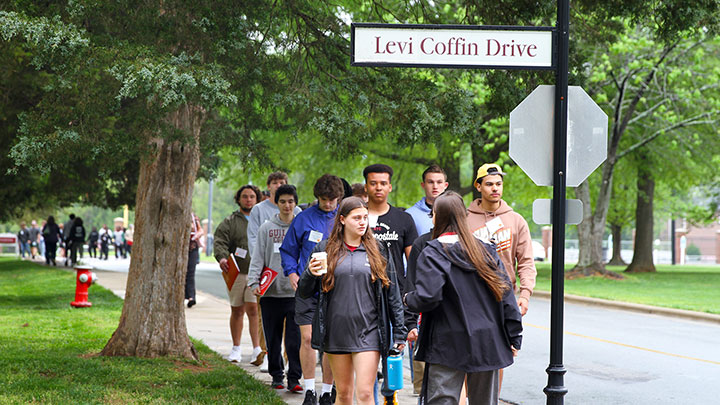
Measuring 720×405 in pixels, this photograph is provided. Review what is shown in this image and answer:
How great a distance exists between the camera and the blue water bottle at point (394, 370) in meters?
5.49

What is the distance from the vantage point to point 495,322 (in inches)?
190

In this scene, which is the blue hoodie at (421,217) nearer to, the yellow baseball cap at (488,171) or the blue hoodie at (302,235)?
the blue hoodie at (302,235)

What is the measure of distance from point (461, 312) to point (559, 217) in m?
1.38

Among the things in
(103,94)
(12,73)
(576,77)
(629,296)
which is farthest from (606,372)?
(629,296)

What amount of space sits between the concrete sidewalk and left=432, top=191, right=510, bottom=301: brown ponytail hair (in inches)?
118

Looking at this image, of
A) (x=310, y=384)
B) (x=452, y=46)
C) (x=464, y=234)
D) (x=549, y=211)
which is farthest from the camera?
(x=310, y=384)

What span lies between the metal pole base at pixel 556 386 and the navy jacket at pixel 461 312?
3.34 feet

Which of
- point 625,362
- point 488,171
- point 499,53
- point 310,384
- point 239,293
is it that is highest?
point 499,53

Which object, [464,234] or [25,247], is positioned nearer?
[464,234]

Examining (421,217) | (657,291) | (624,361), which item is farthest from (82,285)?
(657,291)

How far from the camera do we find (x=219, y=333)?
12609 mm

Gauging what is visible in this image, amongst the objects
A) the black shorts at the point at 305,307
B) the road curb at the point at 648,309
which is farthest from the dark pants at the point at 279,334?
the road curb at the point at 648,309

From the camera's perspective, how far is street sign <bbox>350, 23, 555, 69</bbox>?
586 centimetres

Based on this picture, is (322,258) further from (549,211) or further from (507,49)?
(507,49)
